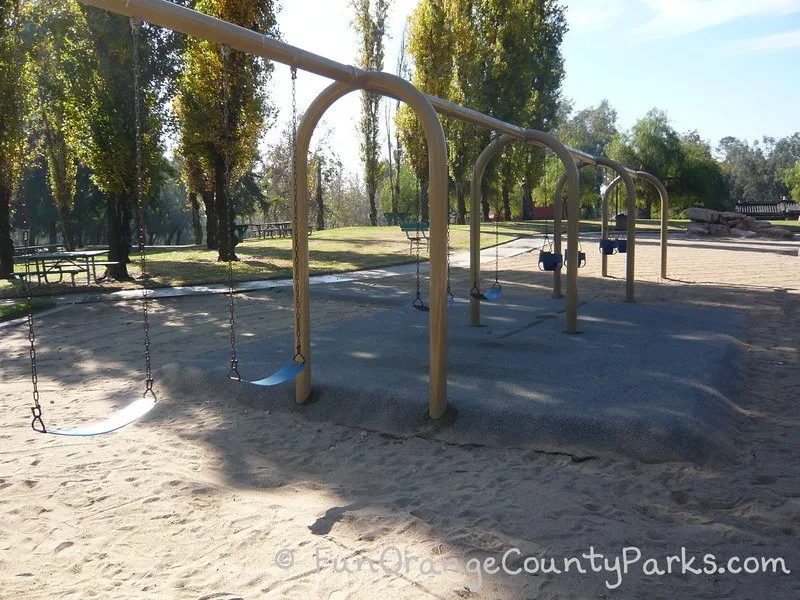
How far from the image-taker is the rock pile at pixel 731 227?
88.8ft

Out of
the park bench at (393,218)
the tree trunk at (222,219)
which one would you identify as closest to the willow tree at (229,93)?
the tree trunk at (222,219)

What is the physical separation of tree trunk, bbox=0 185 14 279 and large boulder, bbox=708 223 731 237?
83.2 feet

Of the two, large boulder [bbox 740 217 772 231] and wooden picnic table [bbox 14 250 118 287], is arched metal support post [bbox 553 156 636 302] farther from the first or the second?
large boulder [bbox 740 217 772 231]

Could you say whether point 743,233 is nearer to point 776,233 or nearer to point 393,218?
point 776,233

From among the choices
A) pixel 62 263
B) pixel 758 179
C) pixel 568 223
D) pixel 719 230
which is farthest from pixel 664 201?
pixel 758 179

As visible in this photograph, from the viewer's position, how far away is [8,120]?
544 inches

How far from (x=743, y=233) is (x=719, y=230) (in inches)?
37.8

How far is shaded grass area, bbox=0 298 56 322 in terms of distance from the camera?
10820 millimetres

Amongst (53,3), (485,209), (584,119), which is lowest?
(485,209)

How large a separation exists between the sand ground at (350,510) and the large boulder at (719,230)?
2403 cm

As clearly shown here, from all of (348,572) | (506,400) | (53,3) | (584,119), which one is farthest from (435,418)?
(584,119)

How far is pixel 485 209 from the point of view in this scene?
37.1 meters

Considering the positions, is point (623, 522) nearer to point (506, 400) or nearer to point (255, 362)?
point (506, 400)

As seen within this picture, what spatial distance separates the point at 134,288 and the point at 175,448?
395 inches
